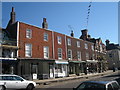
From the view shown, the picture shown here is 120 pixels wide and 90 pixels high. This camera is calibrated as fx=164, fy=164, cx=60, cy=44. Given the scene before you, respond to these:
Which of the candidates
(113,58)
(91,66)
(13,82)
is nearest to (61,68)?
(91,66)

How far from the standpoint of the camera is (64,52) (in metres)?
32.1

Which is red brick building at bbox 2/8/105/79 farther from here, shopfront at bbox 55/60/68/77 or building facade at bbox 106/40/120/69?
building facade at bbox 106/40/120/69

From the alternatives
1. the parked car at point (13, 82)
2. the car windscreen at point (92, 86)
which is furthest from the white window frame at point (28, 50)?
the car windscreen at point (92, 86)

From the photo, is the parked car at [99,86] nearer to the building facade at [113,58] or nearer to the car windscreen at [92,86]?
the car windscreen at [92,86]

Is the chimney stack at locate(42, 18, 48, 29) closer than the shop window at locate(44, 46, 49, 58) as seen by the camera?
No

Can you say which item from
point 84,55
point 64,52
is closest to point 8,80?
point 64,52

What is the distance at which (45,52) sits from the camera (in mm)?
28297

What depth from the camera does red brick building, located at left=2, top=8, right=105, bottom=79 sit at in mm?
24453

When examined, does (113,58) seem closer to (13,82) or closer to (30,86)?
(30,86)

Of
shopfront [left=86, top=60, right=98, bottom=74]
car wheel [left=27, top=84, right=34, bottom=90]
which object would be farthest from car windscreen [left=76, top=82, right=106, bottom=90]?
shopfront [left=86, top=60, right=98, bottom=74]

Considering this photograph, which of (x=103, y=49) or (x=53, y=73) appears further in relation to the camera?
(x=103, y=49)

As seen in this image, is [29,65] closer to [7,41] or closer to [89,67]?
[7,41]

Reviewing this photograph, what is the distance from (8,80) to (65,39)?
19789mm

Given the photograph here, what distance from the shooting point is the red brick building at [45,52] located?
963 inches
